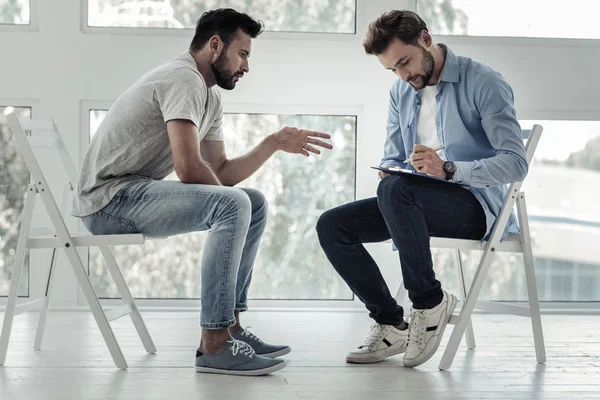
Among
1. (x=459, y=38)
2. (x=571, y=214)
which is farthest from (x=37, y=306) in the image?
(x=571, y=214)

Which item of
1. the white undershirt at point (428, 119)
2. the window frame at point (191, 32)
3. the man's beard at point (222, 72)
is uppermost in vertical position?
the window frame at point (191, 32)

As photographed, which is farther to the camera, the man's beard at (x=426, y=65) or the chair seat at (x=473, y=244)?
the man's beard at (x=426, y=65)

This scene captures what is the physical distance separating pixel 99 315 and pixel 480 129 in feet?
4.31

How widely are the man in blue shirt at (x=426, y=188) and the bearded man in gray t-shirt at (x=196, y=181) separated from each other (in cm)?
31

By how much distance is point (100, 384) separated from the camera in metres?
2.24

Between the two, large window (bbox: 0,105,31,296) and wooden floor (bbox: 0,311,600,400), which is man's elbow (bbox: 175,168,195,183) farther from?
large window (bbox: 0,105,31,296)

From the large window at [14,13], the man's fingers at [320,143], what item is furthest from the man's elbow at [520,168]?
the large window at [14,13]

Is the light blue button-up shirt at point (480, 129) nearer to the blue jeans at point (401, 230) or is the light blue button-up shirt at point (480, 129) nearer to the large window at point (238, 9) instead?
the blue jeans at point (401, 230)

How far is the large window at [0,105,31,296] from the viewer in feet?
12.2

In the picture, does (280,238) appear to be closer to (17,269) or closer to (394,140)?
(394,140)

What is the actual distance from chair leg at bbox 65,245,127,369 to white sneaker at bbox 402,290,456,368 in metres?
0.84

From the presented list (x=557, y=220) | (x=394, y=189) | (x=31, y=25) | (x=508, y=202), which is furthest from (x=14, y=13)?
(x=557, y=220)

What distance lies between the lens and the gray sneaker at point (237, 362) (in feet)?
7.68

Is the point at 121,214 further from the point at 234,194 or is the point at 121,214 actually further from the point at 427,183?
the point at 427,183
